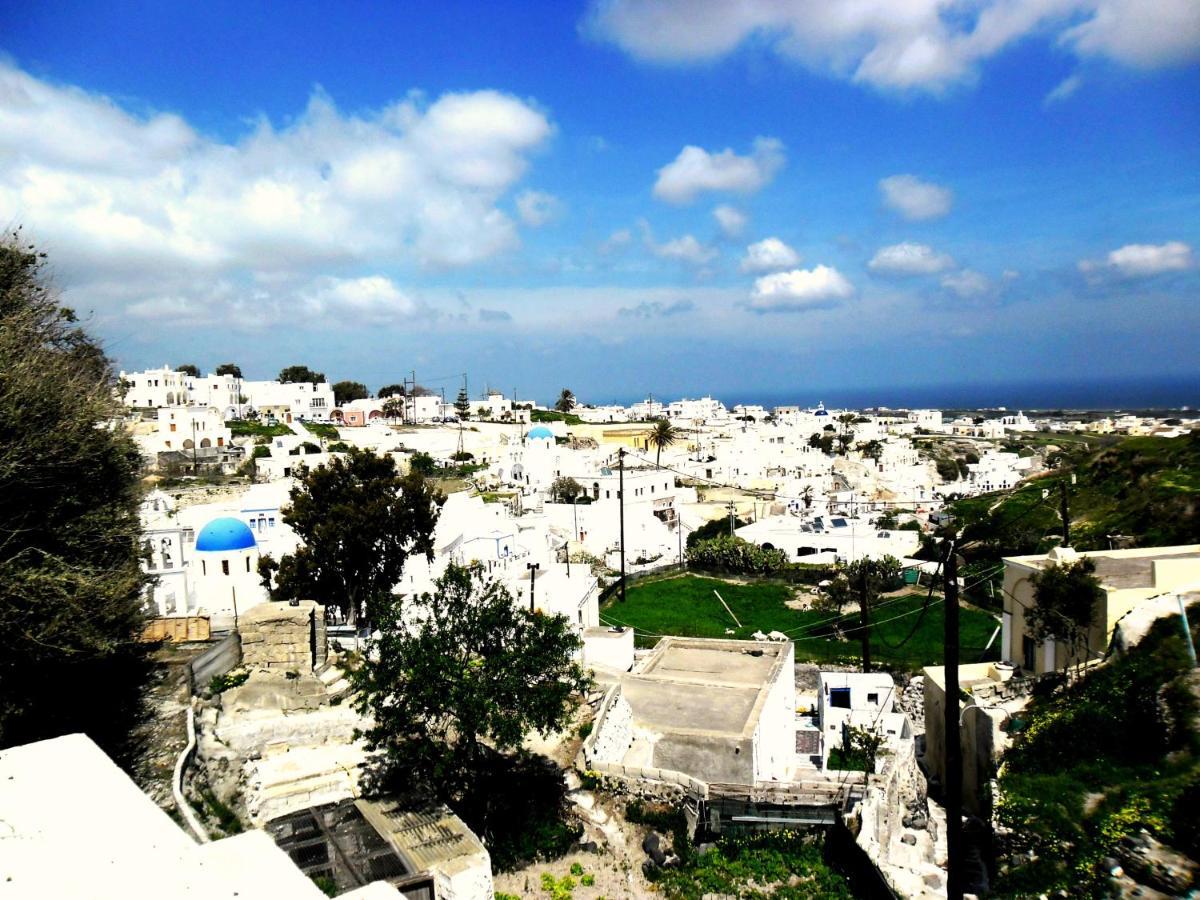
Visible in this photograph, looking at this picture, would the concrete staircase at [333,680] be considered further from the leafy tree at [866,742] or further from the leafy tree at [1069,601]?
the leafy tree at [1069,601]

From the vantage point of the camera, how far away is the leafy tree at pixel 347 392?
102m

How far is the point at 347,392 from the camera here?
104 metres

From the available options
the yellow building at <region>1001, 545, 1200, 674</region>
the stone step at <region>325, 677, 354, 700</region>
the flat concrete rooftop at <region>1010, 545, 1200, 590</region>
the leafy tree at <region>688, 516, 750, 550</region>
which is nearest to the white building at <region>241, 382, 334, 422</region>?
the leafy tree at <region>688, 516, 750, 550</region>

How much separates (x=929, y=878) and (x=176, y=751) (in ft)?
35.7

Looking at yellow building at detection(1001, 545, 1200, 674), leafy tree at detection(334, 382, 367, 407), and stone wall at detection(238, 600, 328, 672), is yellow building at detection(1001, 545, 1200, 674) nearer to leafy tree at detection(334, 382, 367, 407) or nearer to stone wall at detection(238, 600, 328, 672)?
stone wall at detection(238, 600, 328, 672)

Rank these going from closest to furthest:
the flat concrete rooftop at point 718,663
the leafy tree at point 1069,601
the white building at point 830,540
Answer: the leafy tree at point 1069,601 → the flat concrete rooftop at point 718,663 → the white building at point 830,540

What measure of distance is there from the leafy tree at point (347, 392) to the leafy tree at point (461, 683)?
94.4 meters

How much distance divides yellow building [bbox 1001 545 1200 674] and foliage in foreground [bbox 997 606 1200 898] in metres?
1.98

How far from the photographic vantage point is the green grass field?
25.3m

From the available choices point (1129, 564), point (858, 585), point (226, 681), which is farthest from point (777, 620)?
point (226, 681)

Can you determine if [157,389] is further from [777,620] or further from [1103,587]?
[1103,587]

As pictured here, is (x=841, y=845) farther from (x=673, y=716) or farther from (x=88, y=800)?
(x=88, y=800)

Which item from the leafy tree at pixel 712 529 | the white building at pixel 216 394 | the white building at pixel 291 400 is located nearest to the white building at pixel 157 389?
the white building at pixel 216 394

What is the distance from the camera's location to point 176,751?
10188 millimetres
